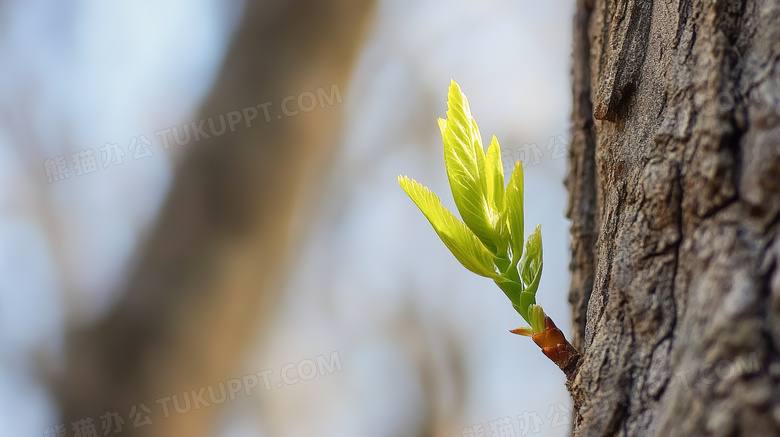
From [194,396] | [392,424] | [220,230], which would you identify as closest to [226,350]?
[194,396]

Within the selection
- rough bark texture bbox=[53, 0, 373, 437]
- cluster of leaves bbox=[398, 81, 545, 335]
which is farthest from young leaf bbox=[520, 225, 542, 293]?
rough bark texture bbox=[53, 0, 373, 437]

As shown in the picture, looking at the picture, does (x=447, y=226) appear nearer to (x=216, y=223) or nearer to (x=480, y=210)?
(x=480, y=210)

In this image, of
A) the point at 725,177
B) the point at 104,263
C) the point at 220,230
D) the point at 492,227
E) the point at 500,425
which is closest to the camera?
the point at 725,177

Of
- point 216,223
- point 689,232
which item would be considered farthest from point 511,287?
point 216,223

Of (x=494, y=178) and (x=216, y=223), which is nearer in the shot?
(x=494, y=178)

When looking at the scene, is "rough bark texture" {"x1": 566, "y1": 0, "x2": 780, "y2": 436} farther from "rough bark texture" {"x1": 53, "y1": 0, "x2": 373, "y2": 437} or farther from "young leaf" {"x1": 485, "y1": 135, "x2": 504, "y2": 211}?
"rough bark texture" {"x1": 53, "y1": 0, "x2": 373, "y2": 437}

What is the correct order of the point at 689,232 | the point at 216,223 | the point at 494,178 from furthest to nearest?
the point at 216,223
the point at 494,178
the point at 689,232

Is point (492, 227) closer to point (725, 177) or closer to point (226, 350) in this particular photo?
point (725, 177)

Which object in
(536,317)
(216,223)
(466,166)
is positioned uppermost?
(216,223)
